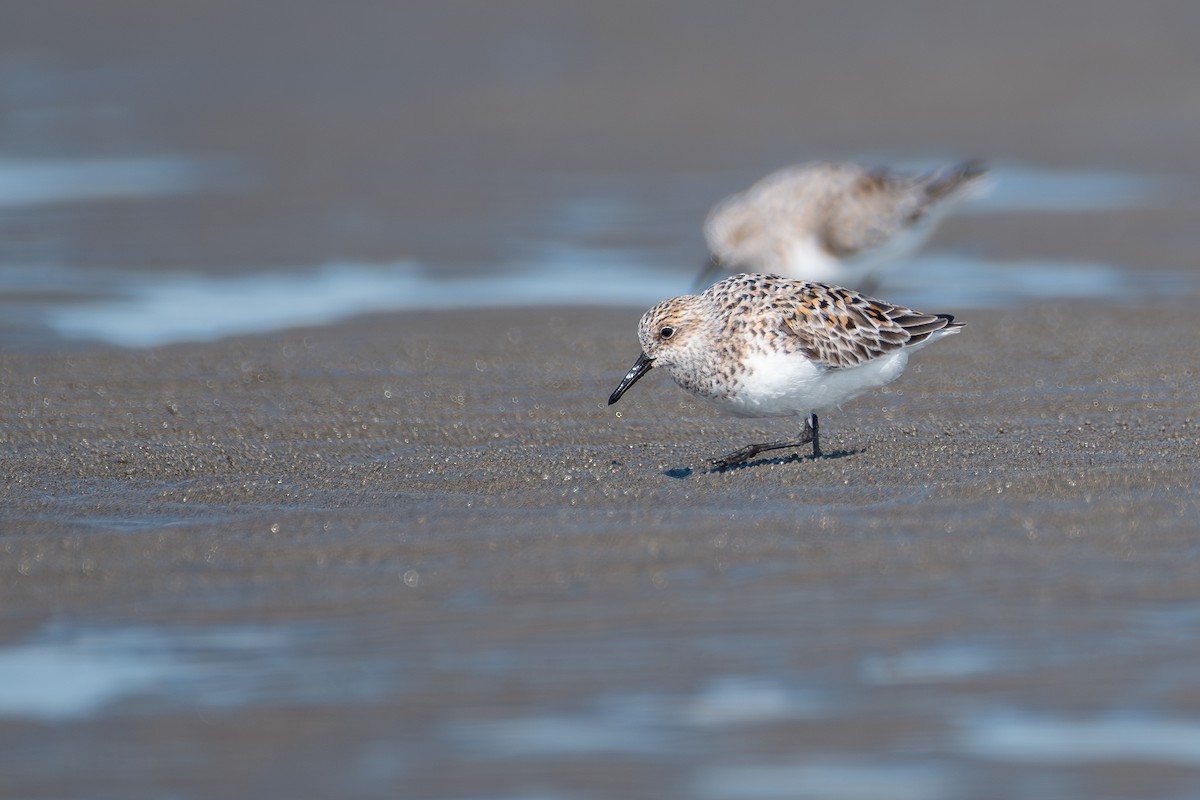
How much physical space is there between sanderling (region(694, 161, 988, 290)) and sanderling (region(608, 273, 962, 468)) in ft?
11.2

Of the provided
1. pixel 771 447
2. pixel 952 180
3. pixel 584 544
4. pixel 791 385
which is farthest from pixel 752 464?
pixel 952 180

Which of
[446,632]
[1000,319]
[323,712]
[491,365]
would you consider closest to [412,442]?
[491,365]

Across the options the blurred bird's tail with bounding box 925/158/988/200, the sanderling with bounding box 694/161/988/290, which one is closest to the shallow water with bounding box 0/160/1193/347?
the sanderling with bounding box 694/161/988/290

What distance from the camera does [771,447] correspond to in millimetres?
6875

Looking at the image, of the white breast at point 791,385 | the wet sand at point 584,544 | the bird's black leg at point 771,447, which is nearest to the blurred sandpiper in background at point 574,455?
the wet sand at point 584,544

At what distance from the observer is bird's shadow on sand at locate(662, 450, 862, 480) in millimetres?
6688

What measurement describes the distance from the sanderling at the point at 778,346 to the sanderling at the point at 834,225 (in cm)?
340

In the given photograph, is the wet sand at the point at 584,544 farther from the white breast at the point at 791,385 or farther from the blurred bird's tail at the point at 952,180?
the blurred bird's tail at the point at 952,180

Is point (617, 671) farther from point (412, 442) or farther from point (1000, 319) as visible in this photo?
point (1000, 319)

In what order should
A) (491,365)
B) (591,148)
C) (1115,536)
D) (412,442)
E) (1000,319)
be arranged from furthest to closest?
(591,148) → (1000,319) → (491,365) → (412,442) → (1115,536)

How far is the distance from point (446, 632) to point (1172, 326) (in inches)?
208

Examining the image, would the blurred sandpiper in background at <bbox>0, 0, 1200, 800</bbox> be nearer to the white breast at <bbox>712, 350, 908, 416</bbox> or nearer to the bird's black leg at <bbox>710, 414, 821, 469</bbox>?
the bird's black leg at <bbox>710, 414, 821, 469</bbox>

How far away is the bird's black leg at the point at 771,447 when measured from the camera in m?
6.76

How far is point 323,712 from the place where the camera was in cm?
455
